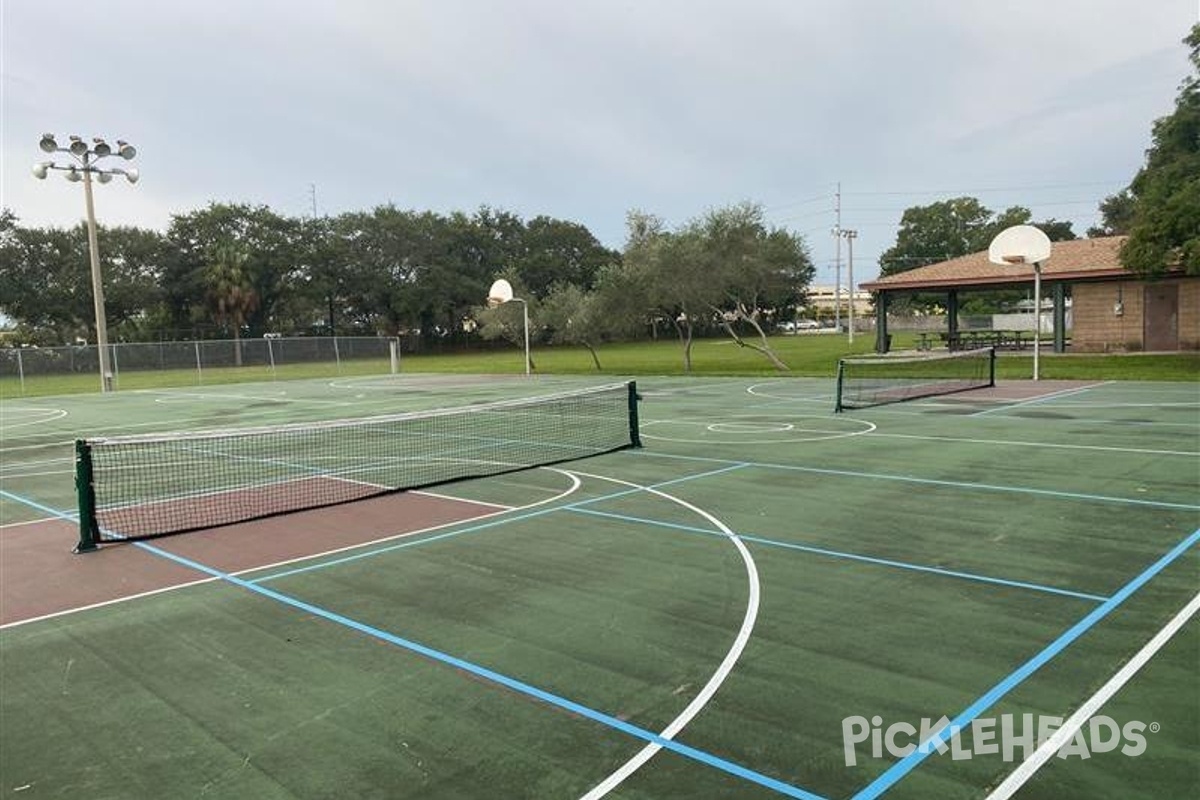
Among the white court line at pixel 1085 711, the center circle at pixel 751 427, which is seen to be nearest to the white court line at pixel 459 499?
the white court line at pixel 1085 711

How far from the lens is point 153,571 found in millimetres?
7621

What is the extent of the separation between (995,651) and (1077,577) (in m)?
1.95

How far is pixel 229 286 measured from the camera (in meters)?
59.9

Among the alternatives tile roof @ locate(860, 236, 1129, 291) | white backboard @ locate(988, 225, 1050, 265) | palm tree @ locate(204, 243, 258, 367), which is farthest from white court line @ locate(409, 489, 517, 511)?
palm tree @ locate(204, 243, 258, 367)

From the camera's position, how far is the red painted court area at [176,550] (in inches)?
278

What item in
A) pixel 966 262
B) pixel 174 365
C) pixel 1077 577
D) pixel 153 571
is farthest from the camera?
pixel 174 365

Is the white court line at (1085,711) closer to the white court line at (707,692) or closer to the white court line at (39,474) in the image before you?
the white court line at (707,692)

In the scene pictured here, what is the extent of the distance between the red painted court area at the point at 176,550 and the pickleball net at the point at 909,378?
11872 millimetres

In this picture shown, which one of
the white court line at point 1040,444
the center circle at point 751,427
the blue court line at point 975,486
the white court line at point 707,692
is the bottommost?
the white court line at point 707,692

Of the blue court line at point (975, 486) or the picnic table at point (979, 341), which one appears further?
the picnic table at point (979, 341)

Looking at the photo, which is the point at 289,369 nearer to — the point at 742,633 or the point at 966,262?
the point at 966,262

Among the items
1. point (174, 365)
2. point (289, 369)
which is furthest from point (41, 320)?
point (289, 369)

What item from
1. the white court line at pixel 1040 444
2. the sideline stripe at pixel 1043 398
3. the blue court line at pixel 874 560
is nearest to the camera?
the blue court line at pixel 874 560
